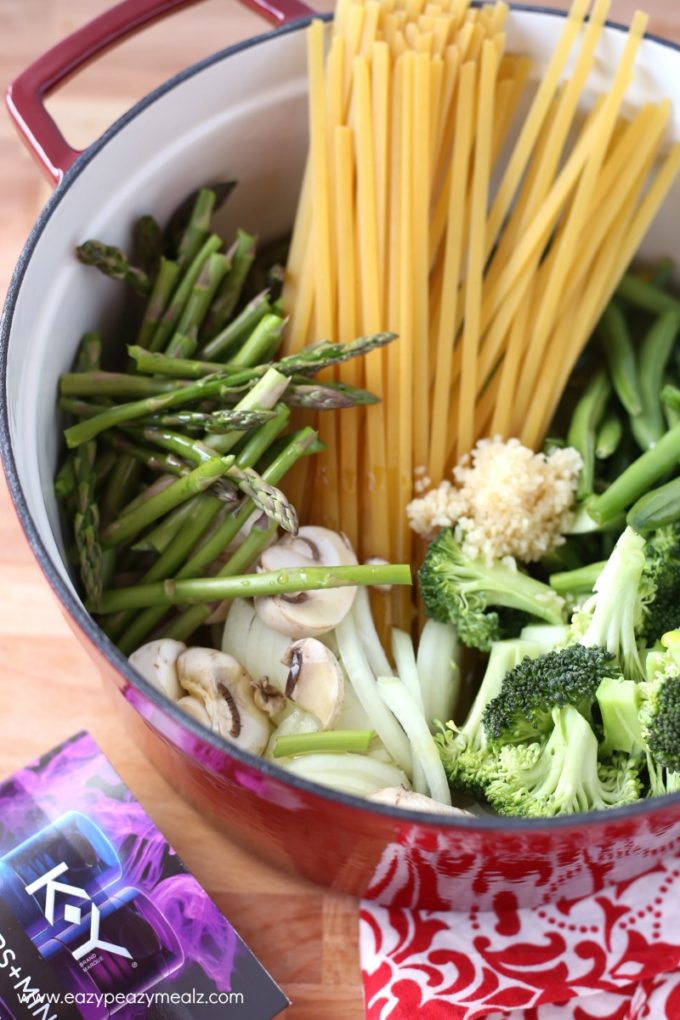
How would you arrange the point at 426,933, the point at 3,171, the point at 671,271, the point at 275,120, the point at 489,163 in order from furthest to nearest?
the point at 3,171
the point at 671,271
the point at 275,120
the point at 489,163
the point at 426,933

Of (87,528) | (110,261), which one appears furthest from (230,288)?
(87,528)

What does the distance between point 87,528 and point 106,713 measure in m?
0.28

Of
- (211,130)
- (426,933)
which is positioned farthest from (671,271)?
(426,933)

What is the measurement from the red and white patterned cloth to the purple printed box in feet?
0.51

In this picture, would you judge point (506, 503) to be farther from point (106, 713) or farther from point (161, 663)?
point (106, 713)

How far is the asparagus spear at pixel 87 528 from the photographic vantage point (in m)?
1.19

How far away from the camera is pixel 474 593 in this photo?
4.17ft

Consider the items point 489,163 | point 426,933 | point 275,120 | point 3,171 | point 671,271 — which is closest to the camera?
point 426,933

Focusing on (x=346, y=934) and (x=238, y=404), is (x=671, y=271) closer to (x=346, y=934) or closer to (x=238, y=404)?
(x=238, y=404)

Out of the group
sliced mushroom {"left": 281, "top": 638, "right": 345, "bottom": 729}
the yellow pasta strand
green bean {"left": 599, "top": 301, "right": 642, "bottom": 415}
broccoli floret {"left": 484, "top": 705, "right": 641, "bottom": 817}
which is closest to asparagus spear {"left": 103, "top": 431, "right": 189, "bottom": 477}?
sliced mushroom {"left": 281, "top": 638, "right": 345, "bottom": 729}

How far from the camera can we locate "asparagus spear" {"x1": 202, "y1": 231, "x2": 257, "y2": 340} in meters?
1.41

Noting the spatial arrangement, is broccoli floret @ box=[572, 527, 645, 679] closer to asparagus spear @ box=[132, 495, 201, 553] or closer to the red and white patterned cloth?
the red and white patterned cloth

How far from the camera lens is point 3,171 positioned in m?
1.73

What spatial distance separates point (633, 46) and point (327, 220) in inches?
16.3
